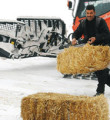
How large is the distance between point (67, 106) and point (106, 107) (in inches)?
19.9

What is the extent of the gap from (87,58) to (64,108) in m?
1.66

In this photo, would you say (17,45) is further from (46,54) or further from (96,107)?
(96,107)

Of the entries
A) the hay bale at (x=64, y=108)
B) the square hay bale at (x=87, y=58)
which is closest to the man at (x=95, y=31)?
the square hay bale at (x=87, y=58)

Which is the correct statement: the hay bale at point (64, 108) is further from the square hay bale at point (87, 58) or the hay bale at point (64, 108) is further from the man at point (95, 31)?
the man at point (95, 31)

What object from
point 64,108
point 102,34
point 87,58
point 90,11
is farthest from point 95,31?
point 64,108

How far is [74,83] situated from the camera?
6824 mm

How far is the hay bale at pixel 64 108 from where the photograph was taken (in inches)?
111

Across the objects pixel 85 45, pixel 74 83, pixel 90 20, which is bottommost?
pixel 74 83

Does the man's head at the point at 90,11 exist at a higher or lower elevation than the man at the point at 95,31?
higher

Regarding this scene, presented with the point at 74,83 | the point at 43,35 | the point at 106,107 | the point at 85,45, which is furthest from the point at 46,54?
the point at 106,107

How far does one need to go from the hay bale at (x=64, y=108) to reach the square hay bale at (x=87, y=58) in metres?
1.44

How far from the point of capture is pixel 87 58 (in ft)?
14.4

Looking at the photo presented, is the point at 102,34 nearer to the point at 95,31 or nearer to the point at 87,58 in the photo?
the point at 95,31

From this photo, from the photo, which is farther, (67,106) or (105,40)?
(105,40)
